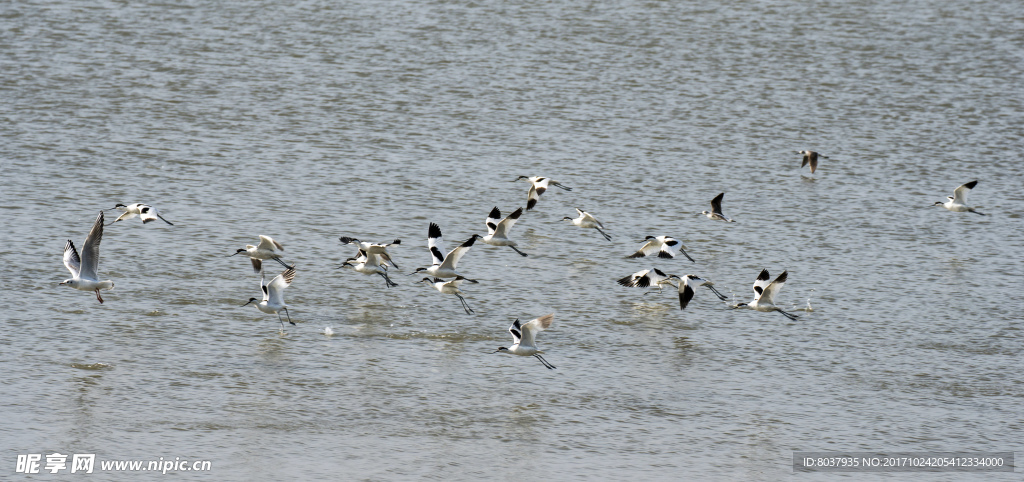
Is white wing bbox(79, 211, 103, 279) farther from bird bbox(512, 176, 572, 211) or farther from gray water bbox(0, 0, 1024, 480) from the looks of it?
bird bbox(512, 176, 572, 211)

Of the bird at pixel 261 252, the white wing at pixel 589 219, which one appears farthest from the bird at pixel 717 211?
the bird at pixel 261 252

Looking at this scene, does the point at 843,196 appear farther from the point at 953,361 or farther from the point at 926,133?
the point at 953,361

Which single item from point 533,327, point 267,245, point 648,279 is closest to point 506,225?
point 648,279

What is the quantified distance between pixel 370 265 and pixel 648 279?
4.24 m

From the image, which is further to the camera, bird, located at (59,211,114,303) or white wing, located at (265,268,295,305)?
white wing, located at (265,268,295,305)

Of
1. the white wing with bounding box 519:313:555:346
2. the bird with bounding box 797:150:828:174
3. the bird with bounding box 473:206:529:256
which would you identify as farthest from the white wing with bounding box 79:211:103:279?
the bird with bounding box 797:150:828:174

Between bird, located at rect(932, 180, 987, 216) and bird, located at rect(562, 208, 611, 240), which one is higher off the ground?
bird, located at rect(562, 208, 611, 240)

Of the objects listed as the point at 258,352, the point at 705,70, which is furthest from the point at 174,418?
the point at 705,70

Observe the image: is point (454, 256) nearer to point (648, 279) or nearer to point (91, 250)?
point (648, 279)

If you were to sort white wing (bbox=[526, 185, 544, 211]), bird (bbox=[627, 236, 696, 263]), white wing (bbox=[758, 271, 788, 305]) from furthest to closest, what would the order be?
white wing (bbox=[526, 185, 544, 211]) < bird (bbox=[627, 236, 696, 263]) < white wing (bbox=[758, 271, 788, 305])

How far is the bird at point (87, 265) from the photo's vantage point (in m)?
17.3

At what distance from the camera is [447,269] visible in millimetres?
19172

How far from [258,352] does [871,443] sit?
25.4ft

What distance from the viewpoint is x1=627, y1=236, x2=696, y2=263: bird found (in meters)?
21.1
